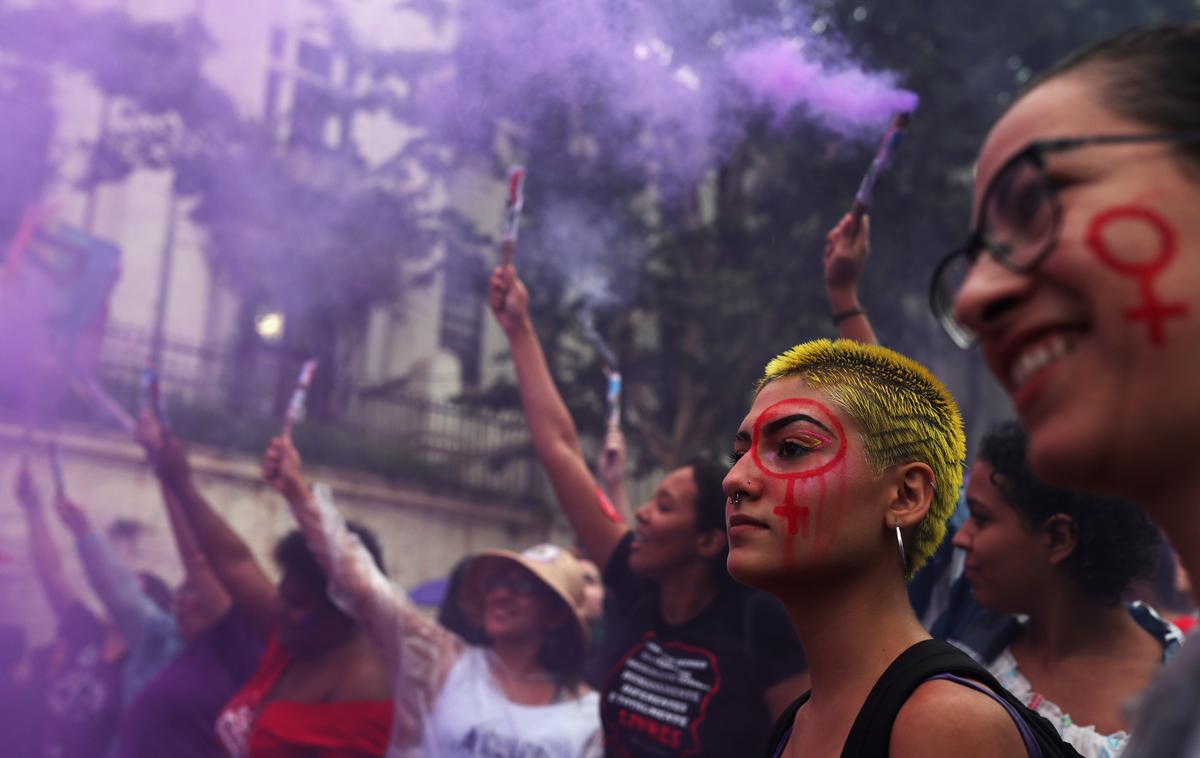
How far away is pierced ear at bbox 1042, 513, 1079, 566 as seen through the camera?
2484 mm

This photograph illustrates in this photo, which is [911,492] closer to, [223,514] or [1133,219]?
[1133,219]

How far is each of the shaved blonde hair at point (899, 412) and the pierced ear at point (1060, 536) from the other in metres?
0.84

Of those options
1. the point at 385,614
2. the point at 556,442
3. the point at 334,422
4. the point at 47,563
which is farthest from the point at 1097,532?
the point at 334,422

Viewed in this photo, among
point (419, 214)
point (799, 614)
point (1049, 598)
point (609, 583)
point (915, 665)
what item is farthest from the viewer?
point (419, 214)

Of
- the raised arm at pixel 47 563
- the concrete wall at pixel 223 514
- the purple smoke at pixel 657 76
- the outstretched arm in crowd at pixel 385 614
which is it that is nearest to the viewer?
the outstretched arm in crowd at pixel 385 614

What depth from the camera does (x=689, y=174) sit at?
8.70 meters

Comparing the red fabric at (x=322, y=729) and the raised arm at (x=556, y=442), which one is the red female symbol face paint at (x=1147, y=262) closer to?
the raised arm at (x=556, y=442)

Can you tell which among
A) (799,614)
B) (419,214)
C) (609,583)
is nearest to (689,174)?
(419,214)

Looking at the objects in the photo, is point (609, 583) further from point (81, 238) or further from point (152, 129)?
point (152, 129)

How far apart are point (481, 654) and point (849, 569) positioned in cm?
247

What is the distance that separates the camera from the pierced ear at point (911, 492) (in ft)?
5.58

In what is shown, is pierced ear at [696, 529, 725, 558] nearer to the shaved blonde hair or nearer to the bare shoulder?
the shaved blonde hair

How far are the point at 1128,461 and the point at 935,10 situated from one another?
9.25 meters

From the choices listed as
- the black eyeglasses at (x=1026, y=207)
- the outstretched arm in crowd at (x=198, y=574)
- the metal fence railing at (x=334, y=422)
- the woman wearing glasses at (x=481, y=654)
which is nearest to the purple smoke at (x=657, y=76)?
the woman wearing glasses at (x=481, y=654)
